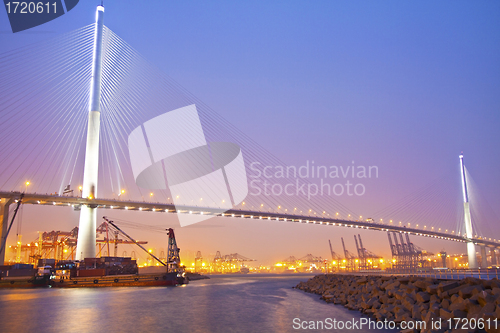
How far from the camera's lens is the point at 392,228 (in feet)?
225

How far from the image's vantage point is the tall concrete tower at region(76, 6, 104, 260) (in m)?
42.3

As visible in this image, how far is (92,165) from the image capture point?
42.6 m

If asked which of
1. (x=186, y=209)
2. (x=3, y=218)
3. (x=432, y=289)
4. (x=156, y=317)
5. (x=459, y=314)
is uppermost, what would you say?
(x=186, y=209)

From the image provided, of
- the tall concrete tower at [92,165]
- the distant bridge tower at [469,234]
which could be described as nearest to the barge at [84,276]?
the tall concrete tower at [92,165]

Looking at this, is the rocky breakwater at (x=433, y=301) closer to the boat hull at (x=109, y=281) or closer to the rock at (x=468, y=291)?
the rock at (x=468, y=291)

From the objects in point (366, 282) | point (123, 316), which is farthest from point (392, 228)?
point (123, 316)

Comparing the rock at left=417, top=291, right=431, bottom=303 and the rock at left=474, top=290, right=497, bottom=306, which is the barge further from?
the rock at left=474, top=290, right=497, bottom=306

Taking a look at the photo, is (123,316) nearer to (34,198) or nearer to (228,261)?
(34,198)

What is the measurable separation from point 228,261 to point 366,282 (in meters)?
164

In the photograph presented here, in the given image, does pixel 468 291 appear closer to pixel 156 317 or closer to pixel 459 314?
pixel 459 314

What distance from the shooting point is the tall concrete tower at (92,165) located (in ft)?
139

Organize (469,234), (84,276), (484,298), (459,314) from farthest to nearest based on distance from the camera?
(469,234) < (84,276) < (484,298) < (459,314)

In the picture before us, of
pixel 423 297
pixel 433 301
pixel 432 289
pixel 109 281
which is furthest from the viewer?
pixel 109 281

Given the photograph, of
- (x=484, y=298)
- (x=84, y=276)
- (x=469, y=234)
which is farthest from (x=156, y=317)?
(x=469, y=234)
